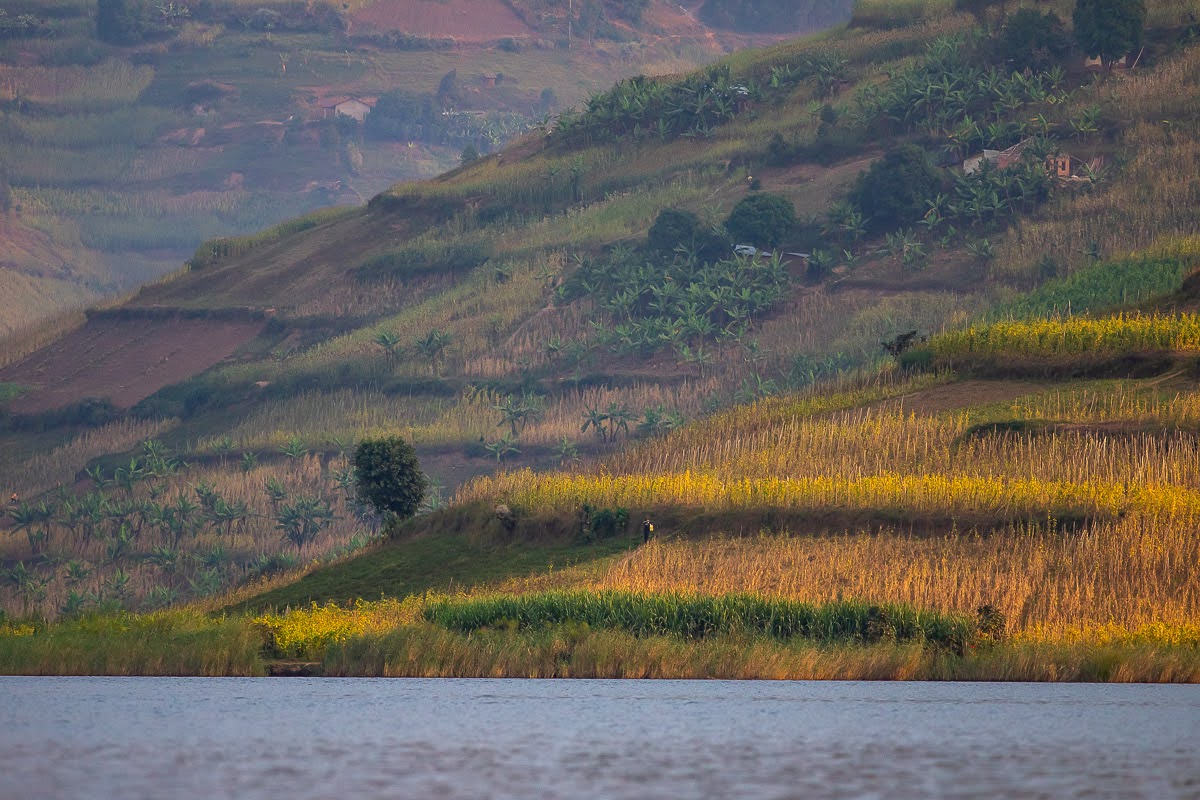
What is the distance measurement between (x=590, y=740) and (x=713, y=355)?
66.4 metres

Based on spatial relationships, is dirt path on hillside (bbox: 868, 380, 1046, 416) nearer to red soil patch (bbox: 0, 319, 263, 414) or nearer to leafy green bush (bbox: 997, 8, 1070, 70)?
red soil patch (bbox: 0, 319, 263, 414)

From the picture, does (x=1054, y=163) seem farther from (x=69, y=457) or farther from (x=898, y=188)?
(x=69, y=457)

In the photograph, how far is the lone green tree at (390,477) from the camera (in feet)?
173

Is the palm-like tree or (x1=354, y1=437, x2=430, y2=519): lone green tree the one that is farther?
the palm-like tree

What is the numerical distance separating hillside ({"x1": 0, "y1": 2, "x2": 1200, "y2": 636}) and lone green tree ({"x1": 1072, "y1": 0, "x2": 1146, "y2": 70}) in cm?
230

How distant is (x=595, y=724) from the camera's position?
2678cm

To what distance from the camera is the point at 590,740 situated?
82.7 ft

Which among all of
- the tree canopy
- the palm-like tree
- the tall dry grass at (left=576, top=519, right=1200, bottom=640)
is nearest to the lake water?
the tall dry grass at (left=576, top=519, right=1200, bottom=640)

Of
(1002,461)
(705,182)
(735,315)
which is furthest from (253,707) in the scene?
(705,182)

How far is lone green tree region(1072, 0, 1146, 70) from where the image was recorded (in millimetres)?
103438

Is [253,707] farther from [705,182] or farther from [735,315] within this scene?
[705,182]

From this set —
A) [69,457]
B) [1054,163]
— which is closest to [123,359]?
[69,457]

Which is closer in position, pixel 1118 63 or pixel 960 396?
pixel 960 396

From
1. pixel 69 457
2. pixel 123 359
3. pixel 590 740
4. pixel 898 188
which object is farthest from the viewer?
pixel 123 359
